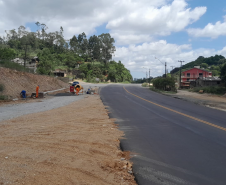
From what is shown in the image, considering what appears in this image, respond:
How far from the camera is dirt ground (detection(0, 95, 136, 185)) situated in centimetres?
435

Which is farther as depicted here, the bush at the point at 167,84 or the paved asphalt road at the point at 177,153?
the bush at the point at 167,84

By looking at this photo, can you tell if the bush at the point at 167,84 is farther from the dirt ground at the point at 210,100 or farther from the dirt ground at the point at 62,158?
the dirt ground at the point at 62,158

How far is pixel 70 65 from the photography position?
9431 cm

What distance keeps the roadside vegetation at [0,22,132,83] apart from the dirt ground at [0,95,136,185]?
73.7 metres

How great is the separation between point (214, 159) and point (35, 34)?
366ft

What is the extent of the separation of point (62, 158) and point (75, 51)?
113m

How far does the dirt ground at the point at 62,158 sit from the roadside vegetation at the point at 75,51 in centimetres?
7369

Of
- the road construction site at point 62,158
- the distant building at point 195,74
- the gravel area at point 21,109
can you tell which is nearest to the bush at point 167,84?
the gravel area at point 21,109

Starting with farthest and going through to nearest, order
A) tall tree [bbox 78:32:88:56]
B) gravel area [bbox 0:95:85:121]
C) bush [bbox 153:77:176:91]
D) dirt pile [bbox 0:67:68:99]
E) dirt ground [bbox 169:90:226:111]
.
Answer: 1. tall tree [bbox 78:32:88:56]
2. bush [bbox 153:77:176:91]
3. dirt pile [bbox 0:67:68:99]
4. dirt ground [bbox 169:90:226:111]
5. gravel area [bbox 0:95:85:121]

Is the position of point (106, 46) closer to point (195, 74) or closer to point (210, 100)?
point (195, 74)

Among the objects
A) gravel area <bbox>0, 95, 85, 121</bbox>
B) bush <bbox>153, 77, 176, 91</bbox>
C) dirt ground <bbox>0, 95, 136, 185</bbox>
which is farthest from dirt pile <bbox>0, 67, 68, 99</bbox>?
bush <bbox>153, 77, 176, 91</bbox>

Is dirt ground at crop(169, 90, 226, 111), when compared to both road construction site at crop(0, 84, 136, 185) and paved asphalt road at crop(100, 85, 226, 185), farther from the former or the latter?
road construction site at crop(0, 84, 136, 185)

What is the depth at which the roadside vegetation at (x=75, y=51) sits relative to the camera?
9131 cm

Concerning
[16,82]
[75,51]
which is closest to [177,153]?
[16,82]
